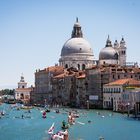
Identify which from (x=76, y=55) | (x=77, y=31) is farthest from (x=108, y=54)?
(x=77, y=31)

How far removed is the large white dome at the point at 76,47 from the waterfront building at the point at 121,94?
1320 inches

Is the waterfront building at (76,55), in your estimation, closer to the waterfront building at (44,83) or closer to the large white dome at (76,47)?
the large white dome at (76,47)

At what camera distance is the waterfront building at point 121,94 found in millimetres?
67000

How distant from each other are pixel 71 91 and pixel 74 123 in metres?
43.2

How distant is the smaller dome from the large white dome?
4888 mm

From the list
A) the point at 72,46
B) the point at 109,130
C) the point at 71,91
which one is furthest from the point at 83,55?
the point at 109,130

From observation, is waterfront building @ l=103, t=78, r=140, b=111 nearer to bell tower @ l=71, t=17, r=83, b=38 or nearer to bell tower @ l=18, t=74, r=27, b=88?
bell tower @ l=71, t=17, r=83, b=38

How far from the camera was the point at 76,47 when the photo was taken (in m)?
112

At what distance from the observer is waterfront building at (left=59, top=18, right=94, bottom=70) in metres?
111

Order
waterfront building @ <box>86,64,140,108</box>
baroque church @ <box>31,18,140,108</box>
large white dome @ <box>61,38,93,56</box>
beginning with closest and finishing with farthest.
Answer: waterfront building @ <box>86,64,140,108</box> < baroque church @ <box>31,18,140,108</box> < large white dome @ <box>61,38,93,56</box>

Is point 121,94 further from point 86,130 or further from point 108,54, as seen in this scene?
point 108,54

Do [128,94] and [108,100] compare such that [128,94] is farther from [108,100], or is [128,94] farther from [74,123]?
[74,123]

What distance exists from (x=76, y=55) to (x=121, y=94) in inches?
1611

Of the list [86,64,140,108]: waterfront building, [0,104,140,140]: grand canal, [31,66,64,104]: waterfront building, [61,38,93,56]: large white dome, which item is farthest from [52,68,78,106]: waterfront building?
[0,104,140,140]: grand canal
